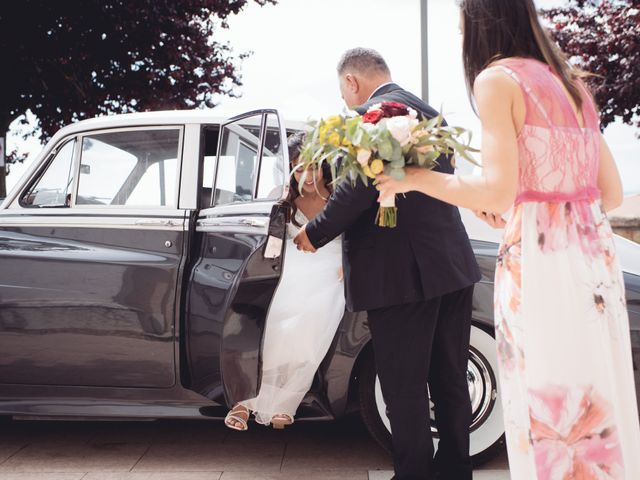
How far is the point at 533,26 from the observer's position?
83.4 inches

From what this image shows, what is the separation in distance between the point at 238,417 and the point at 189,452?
2.19ft

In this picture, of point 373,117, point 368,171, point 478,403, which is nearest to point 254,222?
point 373,117

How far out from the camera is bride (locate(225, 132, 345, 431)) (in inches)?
137

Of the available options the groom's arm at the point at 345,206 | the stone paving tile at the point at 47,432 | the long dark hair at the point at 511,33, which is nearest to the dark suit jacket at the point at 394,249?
the groom's arm at the point at 345,206

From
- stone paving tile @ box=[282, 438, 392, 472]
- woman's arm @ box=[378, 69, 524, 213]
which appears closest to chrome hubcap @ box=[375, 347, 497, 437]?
stone paving tile @ box=[282, 438, 392, 472]

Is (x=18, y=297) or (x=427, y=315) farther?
(x=18, y=297)

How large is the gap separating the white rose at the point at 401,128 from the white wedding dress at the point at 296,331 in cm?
126

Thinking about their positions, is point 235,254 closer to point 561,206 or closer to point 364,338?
point 364,338

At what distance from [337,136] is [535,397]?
1.02m

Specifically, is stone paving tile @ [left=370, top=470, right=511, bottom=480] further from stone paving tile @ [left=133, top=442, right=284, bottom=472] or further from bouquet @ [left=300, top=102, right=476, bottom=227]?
bouquet @ [left=300, top=102, right=476, bottom=227]

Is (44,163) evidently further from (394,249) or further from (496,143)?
(496,143)

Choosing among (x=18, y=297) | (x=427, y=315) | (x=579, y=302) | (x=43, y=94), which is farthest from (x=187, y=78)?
(x=579, y=302)

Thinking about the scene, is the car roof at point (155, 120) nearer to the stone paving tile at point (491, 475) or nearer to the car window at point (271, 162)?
the car window at point (271, 162)

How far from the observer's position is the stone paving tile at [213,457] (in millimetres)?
3758
